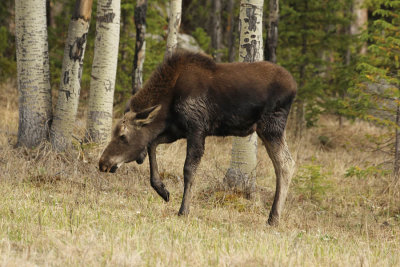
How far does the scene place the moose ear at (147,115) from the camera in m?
6.93

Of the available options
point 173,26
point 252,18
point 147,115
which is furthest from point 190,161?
point 173,26

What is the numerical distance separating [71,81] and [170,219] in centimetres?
459

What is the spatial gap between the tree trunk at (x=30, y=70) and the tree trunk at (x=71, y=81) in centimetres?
27

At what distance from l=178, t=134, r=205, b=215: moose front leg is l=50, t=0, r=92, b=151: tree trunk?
3.62 m

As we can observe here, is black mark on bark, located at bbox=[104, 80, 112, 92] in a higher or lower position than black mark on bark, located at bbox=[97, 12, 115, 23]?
lower

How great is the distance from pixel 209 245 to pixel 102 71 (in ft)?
19.6

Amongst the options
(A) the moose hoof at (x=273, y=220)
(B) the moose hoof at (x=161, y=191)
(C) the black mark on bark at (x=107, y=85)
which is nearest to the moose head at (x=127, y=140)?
(B) the moose hoof at (x=161, y=191)

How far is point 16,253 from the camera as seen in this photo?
465 cm

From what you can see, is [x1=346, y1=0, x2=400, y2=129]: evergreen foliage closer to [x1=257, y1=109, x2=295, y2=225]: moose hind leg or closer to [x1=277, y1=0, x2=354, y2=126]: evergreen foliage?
[x1=277, y1=0, x2=354, y2=126]: evergreen foliage

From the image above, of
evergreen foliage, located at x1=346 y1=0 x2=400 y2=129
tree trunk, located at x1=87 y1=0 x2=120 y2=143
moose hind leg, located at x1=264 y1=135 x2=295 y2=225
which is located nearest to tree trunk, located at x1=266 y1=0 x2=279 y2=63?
evergreen foliage, located at x1=346 y1=0 x2=400 y2=129

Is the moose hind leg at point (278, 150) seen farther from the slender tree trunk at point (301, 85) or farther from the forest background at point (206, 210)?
the slender tree trunk at point (301, 85)

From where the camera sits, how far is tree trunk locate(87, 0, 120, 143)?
10336 mm

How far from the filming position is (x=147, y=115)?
6984 mm

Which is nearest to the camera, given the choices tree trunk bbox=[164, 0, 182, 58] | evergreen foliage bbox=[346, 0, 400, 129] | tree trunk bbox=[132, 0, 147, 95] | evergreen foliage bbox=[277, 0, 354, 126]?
evergreen foliage bbox=[346, 0, 400, 129]
